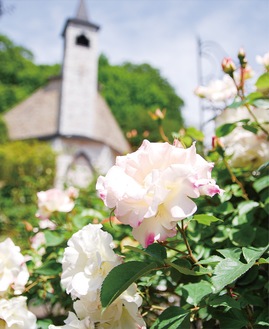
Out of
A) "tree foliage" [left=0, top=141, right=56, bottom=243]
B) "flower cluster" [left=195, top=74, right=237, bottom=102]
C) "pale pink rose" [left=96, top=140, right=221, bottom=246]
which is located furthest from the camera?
"tree foliage" [left=0, top=141, right=56, bottom=243]

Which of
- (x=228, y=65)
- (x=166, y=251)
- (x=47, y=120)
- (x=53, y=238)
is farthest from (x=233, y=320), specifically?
(x=47, y=120)

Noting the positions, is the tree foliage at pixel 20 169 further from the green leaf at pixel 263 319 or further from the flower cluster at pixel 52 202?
the green leaf at pixel 263 319

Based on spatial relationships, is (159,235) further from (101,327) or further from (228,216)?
(228,216)

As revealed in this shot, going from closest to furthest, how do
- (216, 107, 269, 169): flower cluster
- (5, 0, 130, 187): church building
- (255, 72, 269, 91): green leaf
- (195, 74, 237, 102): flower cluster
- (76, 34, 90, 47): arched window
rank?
(255, 72, 269, 91): green leaf
(216, 107, 269, 169): flower cluster
(195, 74, 237, 102): flower cluster
(5, 0, 130, 187): church building
(76, 34, 90, 47): arched window

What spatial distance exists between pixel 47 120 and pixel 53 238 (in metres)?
17.6

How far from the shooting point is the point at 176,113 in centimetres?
2881

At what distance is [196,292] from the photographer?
866 mm

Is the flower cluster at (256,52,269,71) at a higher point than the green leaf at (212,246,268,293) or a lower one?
higher

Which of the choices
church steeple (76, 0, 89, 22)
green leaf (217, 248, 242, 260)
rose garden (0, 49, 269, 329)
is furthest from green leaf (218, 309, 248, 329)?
church steeple (76, 0, 89, 22)

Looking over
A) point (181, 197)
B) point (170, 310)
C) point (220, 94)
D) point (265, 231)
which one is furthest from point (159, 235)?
point (220, 94)

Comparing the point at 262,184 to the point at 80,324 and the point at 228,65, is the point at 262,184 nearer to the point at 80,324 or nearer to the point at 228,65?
the point at 228,65

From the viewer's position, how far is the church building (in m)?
17.6

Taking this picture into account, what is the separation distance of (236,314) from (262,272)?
0.23 meters

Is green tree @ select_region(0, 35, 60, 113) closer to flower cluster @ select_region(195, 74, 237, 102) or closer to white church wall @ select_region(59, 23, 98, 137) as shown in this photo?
white church wall @ select_region(59, 23, 98, 137)
